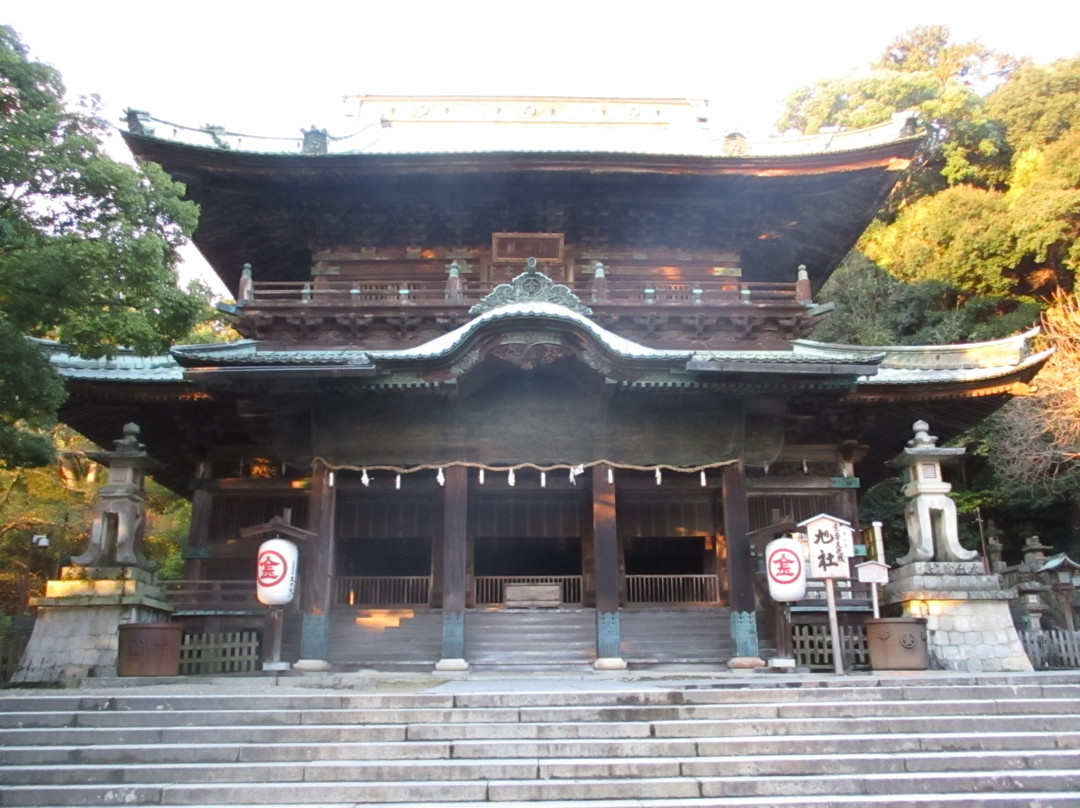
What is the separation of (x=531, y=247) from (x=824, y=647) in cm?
874

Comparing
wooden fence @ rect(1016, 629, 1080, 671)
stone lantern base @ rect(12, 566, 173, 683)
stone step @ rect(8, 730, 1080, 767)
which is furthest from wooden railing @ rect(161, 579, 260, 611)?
wooden fence @ rect(1016, 629, 1080, 671)

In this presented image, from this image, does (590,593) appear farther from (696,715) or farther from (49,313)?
(49,313)

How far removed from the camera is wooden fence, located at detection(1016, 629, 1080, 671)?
42.9 ft

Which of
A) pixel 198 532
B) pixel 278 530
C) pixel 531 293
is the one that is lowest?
pixel 278 530

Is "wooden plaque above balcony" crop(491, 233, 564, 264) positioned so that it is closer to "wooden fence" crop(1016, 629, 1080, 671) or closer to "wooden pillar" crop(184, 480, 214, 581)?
"wooden pillar" crop(184, 480, 214, 581)

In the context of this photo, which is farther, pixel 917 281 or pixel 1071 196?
pixel 917 281

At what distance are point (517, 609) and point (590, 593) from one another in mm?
1577

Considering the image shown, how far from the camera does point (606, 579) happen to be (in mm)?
12523

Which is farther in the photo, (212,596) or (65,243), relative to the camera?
(212,596)

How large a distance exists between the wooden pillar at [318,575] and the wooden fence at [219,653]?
800 mm

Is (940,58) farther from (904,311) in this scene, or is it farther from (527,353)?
(527,353)

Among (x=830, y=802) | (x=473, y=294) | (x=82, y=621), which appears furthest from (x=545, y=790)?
(x=473, y=294)

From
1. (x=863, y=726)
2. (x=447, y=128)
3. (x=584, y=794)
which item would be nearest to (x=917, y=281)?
(x=447, y=128)

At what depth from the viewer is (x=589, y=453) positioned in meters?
13.4
